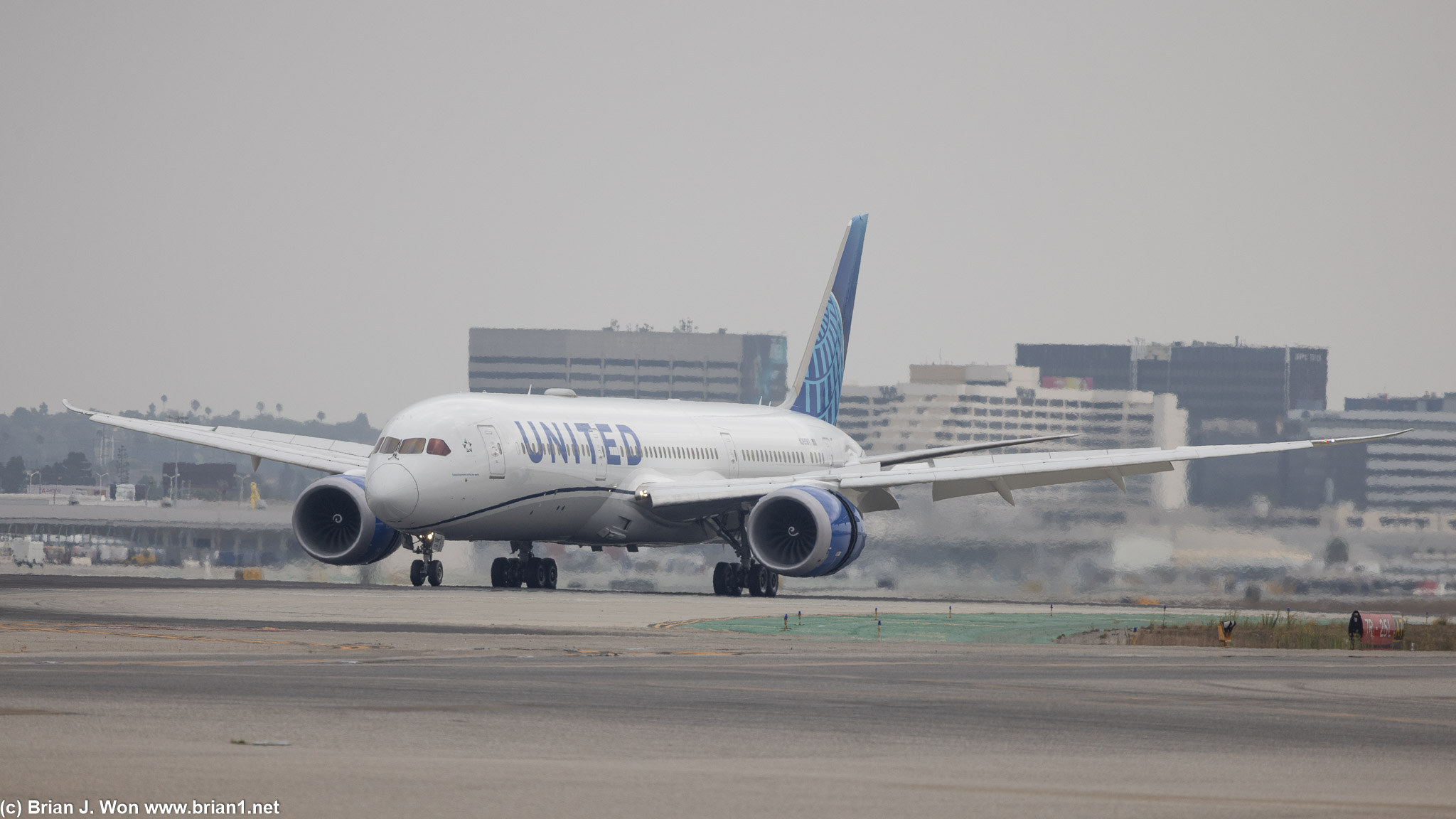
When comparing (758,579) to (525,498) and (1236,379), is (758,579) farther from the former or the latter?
(1236,379)

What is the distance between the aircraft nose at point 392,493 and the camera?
36.3 meters

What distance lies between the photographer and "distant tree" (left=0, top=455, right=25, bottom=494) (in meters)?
129

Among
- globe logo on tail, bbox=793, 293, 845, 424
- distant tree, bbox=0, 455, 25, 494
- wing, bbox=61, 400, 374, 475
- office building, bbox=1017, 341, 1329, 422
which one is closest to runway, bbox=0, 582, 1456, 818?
wing, bbox=61, 400, 374, 475

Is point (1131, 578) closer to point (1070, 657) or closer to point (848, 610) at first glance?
point (848, 610)

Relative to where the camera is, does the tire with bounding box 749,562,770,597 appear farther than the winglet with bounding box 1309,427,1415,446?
Yes

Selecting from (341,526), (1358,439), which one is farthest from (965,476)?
(341,526)

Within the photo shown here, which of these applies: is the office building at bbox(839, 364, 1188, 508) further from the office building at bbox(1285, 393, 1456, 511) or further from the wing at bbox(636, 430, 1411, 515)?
the wing at bbox(636, 430, 1411, 515)

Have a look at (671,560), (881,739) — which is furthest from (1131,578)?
(881,739)

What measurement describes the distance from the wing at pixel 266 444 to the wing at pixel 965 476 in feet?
22.9

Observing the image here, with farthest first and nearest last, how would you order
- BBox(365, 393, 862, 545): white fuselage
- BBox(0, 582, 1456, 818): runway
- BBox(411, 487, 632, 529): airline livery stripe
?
1. BBox(411, 487, 632, 529): airline livery stripe
2. BBox(365, 393, 862, 545): white fuselage
3. BBox(0, 582, 1456, 818): runway

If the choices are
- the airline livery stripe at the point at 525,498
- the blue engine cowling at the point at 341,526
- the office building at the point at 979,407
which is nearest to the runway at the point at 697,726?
the airline livery stripe at the point at 525,498

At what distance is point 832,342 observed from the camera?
179ft

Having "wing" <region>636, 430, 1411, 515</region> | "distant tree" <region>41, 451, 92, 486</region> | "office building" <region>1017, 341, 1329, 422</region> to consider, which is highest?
"office building" <region>1017, 341, 1329, 422</region>

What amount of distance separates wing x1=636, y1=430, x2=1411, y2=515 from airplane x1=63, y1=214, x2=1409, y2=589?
5cm
